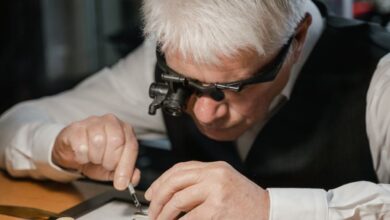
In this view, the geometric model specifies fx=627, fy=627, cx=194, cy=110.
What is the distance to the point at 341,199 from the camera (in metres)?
1.13

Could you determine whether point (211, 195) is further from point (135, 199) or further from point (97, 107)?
point (97, 107)

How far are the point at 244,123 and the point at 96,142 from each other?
34 centimetres

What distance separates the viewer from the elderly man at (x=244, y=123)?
3.64ft

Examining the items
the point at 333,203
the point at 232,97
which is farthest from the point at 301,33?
the point at 333,203

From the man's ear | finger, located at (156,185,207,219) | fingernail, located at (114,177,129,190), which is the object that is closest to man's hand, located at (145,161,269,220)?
finger, located at (156,185,207,219)

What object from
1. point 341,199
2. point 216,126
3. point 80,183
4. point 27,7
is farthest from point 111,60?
point 341,199

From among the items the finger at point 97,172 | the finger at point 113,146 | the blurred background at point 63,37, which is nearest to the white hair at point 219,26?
the finger at point 113,146

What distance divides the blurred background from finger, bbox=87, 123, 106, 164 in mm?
697

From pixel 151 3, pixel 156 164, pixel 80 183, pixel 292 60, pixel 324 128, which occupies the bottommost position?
pixel 156 164

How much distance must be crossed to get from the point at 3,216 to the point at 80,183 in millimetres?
263

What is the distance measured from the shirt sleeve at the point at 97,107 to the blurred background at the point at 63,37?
21 centimetres

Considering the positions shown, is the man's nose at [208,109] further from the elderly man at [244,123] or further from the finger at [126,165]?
the finger at [126,165]

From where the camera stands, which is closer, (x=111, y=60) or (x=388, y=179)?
(x=388, y=179)

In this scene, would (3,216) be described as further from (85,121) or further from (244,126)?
(244,126)
